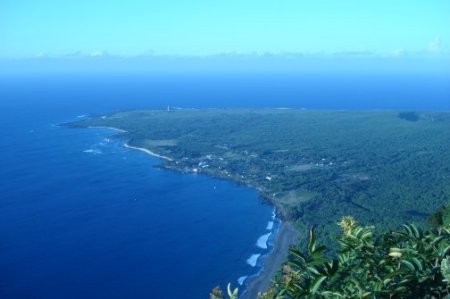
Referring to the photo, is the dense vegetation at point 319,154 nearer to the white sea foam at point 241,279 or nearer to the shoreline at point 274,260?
the shoreline at point 274,260

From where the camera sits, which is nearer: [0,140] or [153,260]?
[153,260]

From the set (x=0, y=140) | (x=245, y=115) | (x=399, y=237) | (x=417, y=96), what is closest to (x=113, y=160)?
(x=0, y=140)

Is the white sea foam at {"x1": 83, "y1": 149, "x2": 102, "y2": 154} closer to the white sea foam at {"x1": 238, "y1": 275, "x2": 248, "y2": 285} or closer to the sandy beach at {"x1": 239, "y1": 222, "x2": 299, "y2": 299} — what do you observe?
the sandy beach at {"x1": 239, "y1": 222, "x2": 299, "y2": 299}

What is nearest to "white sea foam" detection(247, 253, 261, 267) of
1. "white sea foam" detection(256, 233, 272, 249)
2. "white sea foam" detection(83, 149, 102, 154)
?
"white sea foam" detection(256, 233, 272, 249)

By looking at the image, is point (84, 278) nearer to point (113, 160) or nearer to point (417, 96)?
point (113, 160)

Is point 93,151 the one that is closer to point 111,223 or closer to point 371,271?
point 111,223
